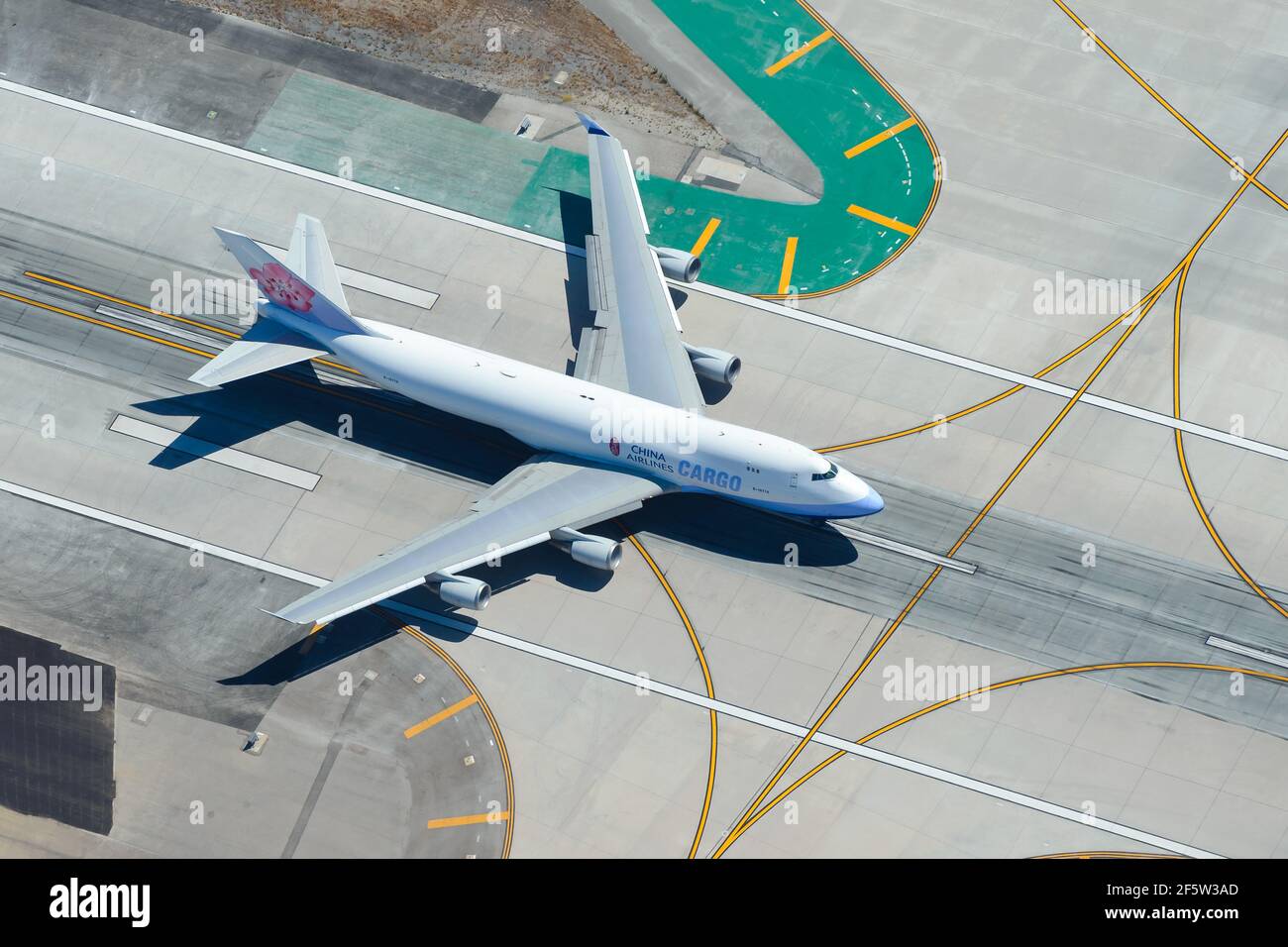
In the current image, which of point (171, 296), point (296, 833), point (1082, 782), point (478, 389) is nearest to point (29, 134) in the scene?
point (171, 296)

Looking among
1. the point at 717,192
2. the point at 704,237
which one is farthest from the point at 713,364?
the point at 717,192

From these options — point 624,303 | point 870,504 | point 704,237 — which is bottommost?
point 870,504

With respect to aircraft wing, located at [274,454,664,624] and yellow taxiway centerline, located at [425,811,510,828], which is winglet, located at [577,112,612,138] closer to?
aircraft wing, located at [274,454,664,624]

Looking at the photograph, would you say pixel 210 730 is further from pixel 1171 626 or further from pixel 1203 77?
pixel 1203 77

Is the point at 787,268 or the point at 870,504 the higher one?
the point at 787,268

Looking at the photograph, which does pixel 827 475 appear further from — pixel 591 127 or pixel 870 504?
pixel 591 127
